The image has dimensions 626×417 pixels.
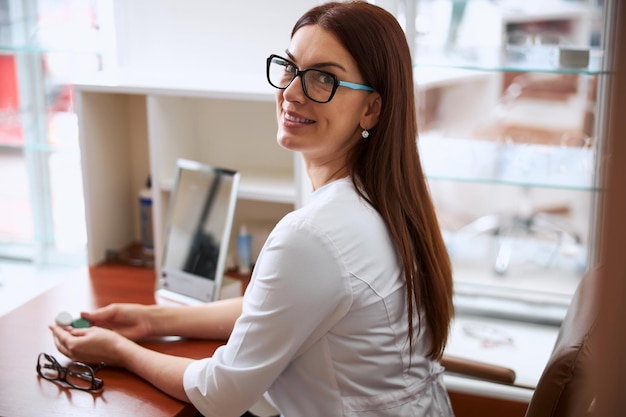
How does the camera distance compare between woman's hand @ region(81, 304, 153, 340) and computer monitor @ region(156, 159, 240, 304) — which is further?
computer monitor @ region(156, 159, 240, 304)

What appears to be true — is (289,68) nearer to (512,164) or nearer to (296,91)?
(296,91)

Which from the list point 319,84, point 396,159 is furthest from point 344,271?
point 319,84

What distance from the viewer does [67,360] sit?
163 cm

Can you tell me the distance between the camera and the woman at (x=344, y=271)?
1.34 m

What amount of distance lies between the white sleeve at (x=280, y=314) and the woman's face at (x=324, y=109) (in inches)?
8.4

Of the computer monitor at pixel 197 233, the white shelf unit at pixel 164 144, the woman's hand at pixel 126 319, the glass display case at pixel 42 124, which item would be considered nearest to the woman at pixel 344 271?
the woman's hand at pixel 126 319

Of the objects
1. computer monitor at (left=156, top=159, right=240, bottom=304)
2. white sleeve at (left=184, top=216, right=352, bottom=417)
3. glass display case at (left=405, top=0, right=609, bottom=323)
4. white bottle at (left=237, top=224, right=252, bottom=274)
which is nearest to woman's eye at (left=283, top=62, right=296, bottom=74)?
white sleeve at (left=184, top=216, right=352, bottom=417)

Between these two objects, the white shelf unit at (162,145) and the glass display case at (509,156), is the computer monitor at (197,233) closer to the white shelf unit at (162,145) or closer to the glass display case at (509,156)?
the white shelf unit at (162,145)

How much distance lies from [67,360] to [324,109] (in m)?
0.74

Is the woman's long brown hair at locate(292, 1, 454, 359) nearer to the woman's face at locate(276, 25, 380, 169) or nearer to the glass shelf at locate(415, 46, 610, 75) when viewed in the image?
the woman's face at locate(276, 25, 380, 169)

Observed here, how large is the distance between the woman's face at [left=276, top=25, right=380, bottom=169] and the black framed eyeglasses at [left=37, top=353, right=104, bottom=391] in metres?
0.59

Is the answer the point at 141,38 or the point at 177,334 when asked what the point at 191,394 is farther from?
the point at 141,38

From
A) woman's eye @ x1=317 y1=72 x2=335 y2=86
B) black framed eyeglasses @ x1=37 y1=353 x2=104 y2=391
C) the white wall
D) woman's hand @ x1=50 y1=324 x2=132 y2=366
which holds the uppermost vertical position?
the white wall

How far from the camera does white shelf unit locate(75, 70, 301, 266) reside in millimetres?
2055
